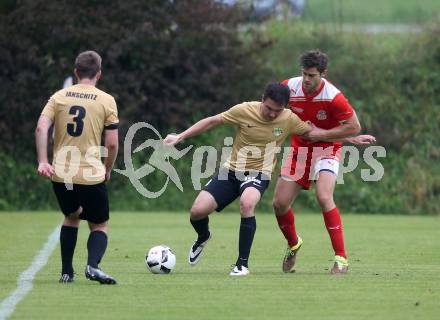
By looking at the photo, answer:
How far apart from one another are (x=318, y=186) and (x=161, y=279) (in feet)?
6.31

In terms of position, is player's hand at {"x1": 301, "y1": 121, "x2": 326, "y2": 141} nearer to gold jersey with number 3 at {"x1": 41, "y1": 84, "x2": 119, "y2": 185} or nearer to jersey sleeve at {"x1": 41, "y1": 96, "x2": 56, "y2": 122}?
gold jersey with number 3 at {"x1": 41, "y1": 84, "x2": 119, "y2": 185}

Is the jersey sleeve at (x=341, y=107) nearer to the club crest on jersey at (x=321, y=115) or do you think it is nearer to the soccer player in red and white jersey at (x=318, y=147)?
the soccer player in red and white jersey at (x=318, y=147)

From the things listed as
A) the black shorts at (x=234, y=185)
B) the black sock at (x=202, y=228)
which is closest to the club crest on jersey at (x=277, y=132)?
the black shorts at (x=234, y=185)

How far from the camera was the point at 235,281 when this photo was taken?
9.81 metres

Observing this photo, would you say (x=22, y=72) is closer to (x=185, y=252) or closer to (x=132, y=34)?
(x=132, y=34)

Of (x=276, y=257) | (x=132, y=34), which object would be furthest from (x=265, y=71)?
(x=276, y=257)

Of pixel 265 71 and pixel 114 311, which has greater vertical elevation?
pixel 265 71

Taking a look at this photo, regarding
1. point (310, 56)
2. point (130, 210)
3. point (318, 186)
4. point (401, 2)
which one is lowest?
point (130, 210)

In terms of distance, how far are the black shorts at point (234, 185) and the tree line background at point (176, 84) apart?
12.6m

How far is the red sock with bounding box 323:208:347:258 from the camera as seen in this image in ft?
35.6

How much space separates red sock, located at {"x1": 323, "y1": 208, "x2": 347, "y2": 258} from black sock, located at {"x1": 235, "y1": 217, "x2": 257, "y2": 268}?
34.4 inches

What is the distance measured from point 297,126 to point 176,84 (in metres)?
13.9

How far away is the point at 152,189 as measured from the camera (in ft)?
78.4

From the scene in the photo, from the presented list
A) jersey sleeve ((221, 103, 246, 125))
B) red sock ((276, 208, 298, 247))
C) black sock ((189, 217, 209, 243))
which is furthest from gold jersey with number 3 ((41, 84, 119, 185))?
red sock ((276, 208, 298, 247))
